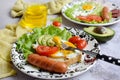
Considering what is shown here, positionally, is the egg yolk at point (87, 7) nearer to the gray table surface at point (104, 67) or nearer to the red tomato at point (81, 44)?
the gray table surface at point (104, 67)

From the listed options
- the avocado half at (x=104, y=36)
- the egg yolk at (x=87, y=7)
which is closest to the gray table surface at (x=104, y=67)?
the avocado half at (x=104, y=36)

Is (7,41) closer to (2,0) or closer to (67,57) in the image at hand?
(67,57)

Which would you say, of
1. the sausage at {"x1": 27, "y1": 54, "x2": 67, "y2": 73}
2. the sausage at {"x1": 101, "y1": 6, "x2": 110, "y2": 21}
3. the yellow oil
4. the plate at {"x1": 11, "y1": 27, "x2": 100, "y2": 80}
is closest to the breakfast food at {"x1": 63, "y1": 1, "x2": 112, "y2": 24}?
the sausage at {"x1": 101, "y1": 6, "x2": 110, "y2": 21}

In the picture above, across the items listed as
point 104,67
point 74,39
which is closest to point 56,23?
point 74,39

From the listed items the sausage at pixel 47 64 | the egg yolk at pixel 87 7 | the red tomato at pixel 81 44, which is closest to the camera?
the sausage at pixel 47 64

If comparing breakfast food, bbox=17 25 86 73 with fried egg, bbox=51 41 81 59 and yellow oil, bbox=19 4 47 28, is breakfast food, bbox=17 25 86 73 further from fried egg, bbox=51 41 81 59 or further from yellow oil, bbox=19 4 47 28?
yellow oil, bbox=19 4 47 28

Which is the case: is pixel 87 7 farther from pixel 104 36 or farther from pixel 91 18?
pixel 104 36
